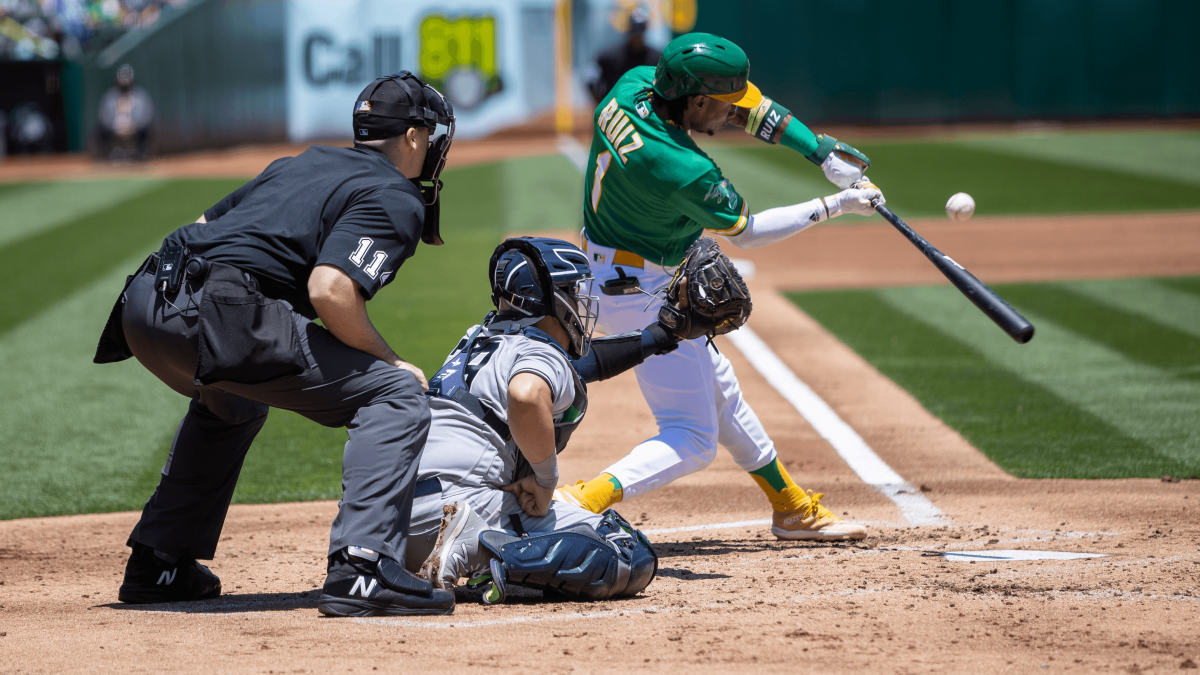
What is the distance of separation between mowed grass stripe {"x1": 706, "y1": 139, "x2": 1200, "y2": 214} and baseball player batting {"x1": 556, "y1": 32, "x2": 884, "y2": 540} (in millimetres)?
9692

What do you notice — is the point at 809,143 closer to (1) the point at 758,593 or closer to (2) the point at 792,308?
(1) the point at 758,593

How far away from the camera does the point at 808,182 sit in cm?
1664

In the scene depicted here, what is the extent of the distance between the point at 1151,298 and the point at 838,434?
181 inches

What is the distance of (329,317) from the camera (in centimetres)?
335

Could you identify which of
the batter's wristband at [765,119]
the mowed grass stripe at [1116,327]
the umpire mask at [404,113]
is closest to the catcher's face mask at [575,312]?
the umpire mask at [404,113]

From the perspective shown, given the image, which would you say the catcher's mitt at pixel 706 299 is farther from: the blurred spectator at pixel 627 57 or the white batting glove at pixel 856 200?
the blurred spectator at pixel 627 57

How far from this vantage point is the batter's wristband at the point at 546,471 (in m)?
3.56

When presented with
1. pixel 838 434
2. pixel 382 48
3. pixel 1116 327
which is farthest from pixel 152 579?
pixel 382 48

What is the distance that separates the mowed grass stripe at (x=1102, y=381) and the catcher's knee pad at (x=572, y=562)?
8.91 ft

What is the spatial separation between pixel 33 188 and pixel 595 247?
15951 millimetres

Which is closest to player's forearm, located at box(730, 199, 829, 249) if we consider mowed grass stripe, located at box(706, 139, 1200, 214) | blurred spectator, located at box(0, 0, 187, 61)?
mowed grass stripe, located at box(706, 139, 1200, 214)

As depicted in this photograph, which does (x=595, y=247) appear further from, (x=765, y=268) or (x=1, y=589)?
(x=765, y=268)

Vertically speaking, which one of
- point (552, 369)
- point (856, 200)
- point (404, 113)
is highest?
point (404, 113)

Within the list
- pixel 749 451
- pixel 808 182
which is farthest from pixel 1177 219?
pixel 749 451
